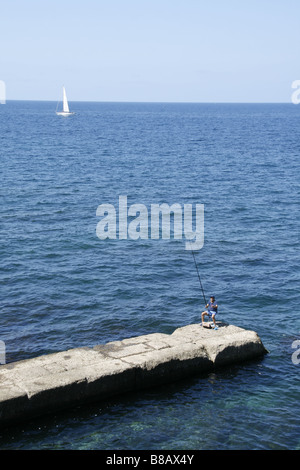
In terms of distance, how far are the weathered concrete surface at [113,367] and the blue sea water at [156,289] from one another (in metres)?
0.32

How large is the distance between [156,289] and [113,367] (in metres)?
8.34

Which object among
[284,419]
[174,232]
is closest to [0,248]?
[174,232]

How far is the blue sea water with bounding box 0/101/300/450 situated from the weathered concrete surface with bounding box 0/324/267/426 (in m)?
0.32

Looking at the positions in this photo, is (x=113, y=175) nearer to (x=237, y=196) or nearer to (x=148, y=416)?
(x=237, y=196)

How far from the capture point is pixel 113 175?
157ft

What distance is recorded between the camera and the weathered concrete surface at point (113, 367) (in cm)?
1334

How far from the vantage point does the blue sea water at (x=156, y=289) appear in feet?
43.5

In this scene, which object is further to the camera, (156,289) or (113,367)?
(156,289)

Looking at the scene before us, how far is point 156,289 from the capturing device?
74.3 feet

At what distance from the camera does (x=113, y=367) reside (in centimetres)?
1447

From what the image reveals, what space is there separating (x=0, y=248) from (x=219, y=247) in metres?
10.4

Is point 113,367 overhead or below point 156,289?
overhead

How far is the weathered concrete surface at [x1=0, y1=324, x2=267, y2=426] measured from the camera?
525 inches
